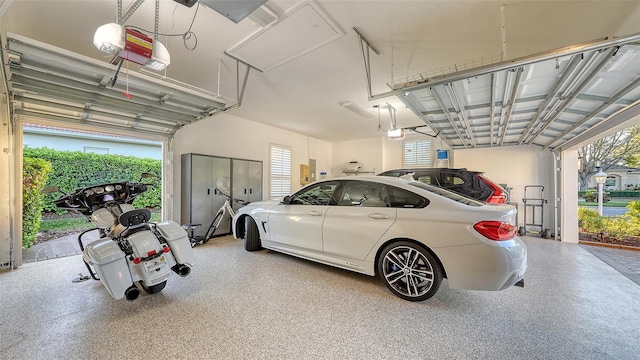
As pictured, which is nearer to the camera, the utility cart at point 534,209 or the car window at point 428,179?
the car window at point 428,179

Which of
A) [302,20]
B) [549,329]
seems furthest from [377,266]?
[302,20]

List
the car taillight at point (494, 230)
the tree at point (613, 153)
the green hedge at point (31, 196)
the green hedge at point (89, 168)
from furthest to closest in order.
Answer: the tree at point (613, 153) → the green hedge at point (89, 168) → the green hedge at point (31, 196) → the car taillight at point (494, 230)

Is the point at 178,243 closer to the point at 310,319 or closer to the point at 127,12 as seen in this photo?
the point at 310,319

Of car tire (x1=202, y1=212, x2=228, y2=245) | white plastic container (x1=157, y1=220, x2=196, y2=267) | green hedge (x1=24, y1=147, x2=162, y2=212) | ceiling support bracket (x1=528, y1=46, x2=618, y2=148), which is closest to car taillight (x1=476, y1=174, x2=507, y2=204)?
ceiling support bracket (x1=528, y1=46, x2=618, y2=148)

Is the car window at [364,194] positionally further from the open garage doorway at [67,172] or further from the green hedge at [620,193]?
the green hedge at [620,193]

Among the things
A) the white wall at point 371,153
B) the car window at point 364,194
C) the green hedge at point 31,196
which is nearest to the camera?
the car window at point 364,194

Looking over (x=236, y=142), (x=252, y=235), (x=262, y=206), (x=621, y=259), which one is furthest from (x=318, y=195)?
(x=621, y=259)

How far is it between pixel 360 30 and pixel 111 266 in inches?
133

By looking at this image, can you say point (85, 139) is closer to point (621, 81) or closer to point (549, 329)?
point (549, 329)

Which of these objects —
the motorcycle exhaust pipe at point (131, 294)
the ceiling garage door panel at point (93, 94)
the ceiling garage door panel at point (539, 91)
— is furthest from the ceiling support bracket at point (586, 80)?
the motorcycle exhaust pipe at point (131, 294)

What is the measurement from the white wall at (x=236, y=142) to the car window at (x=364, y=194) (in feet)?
13.1

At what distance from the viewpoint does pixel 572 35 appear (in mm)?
2547

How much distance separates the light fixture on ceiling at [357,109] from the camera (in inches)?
198

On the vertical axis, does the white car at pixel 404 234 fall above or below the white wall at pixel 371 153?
below
